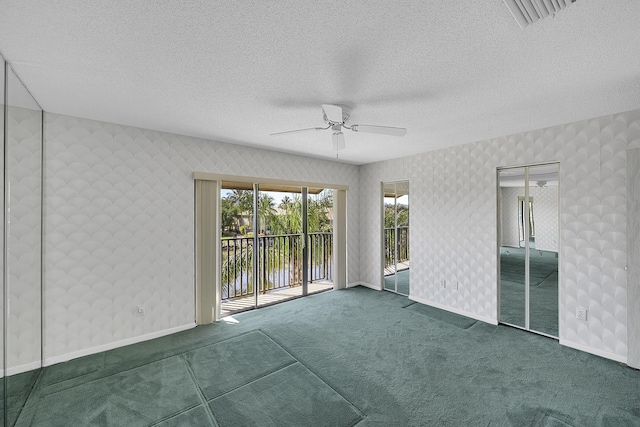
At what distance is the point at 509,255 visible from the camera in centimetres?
342

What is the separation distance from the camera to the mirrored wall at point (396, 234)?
4691 millimetres

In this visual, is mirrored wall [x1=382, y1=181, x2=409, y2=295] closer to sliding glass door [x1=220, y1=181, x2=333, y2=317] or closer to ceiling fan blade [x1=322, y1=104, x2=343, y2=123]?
sliding glass door [x1=220, y1=181, x2=333, y2=317]

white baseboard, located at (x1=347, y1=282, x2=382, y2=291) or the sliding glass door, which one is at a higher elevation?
the sliding glass door

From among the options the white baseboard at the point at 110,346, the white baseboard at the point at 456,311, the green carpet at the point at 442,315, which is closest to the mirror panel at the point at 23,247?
the white baseboard at the point at 110,346

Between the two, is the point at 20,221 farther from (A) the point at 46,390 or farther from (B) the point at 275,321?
(B) the point at 275,321

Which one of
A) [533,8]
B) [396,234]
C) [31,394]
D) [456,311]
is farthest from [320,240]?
[533,8]

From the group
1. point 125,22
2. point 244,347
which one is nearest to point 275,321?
point 244,347

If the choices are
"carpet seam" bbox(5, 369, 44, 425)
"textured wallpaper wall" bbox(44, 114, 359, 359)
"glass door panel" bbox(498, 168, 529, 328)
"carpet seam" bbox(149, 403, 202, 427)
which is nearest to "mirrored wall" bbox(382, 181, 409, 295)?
"glass door panel" bbox(498, 168, 529, 328)

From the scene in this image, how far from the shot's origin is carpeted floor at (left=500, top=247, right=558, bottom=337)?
120 inches

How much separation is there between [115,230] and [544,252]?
4959 mm

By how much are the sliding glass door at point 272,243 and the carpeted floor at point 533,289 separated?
2.91 metres

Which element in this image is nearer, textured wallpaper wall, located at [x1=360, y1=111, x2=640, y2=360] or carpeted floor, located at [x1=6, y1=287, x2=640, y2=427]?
carpeted floor, located at [x1=6, y1=287, x2=640, y2=427]

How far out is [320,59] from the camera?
5.50 feet

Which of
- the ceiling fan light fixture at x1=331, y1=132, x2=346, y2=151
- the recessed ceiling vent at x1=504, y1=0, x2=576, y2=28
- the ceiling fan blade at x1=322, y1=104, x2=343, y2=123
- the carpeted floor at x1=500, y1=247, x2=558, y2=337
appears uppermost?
the recessed ceiling vent at x1=504, y1=0, x2=576, y2=28
